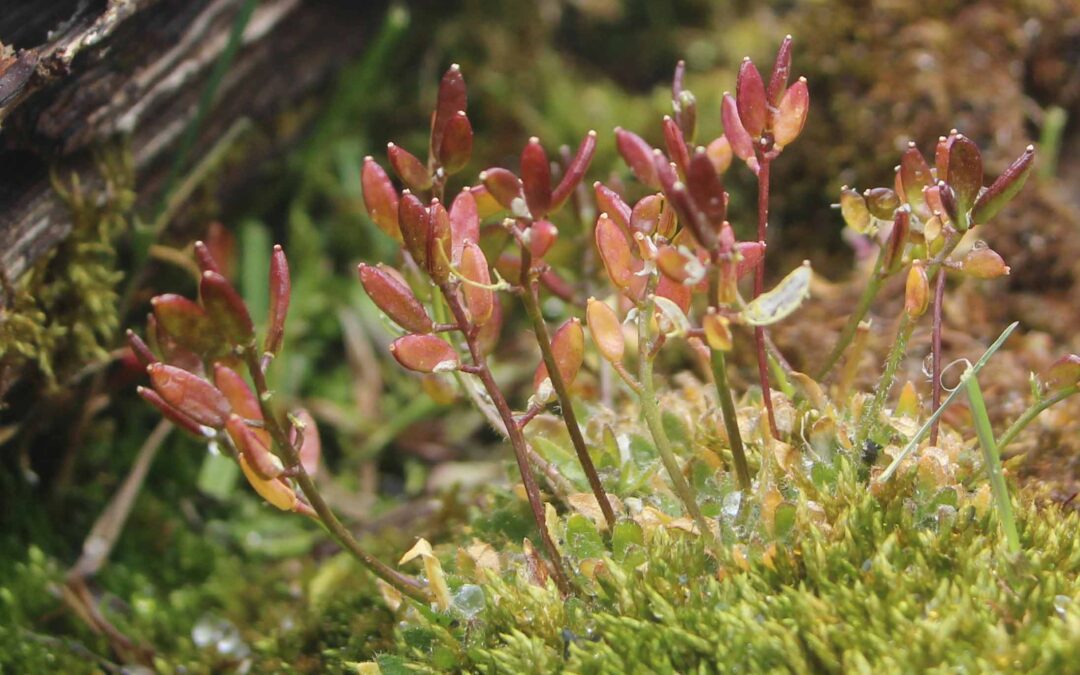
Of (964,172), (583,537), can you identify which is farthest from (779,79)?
(583,537)

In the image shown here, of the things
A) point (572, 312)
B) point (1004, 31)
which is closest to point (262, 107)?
point (572, 312)

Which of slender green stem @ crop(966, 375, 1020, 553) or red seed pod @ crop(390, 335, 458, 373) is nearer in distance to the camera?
slender green stem @ crop(966, 375, 1020, 553)

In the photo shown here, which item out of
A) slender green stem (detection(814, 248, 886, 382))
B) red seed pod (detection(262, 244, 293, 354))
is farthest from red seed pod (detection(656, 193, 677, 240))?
red seed pod (detection(262, 244, 293, 354))

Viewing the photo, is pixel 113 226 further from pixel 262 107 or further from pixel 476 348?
pixel 476 348

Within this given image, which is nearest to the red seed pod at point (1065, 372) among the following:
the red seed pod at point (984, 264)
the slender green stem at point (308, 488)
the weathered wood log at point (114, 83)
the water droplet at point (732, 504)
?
the red seed pod at point (984, 264)

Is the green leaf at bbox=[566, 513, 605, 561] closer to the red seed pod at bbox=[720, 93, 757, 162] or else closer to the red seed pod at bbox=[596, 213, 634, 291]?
the red seed pod at bbox=[596, 213, 634, 291]

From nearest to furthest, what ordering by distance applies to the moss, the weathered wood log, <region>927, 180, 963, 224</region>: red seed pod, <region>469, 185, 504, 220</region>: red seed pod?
<region>927, 180, 963, 224</region>: red seed pod
<region>469, 185, 504, 220</region>: red seed pod
the weathered wood log
the moss

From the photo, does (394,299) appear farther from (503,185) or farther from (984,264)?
(984,264)
